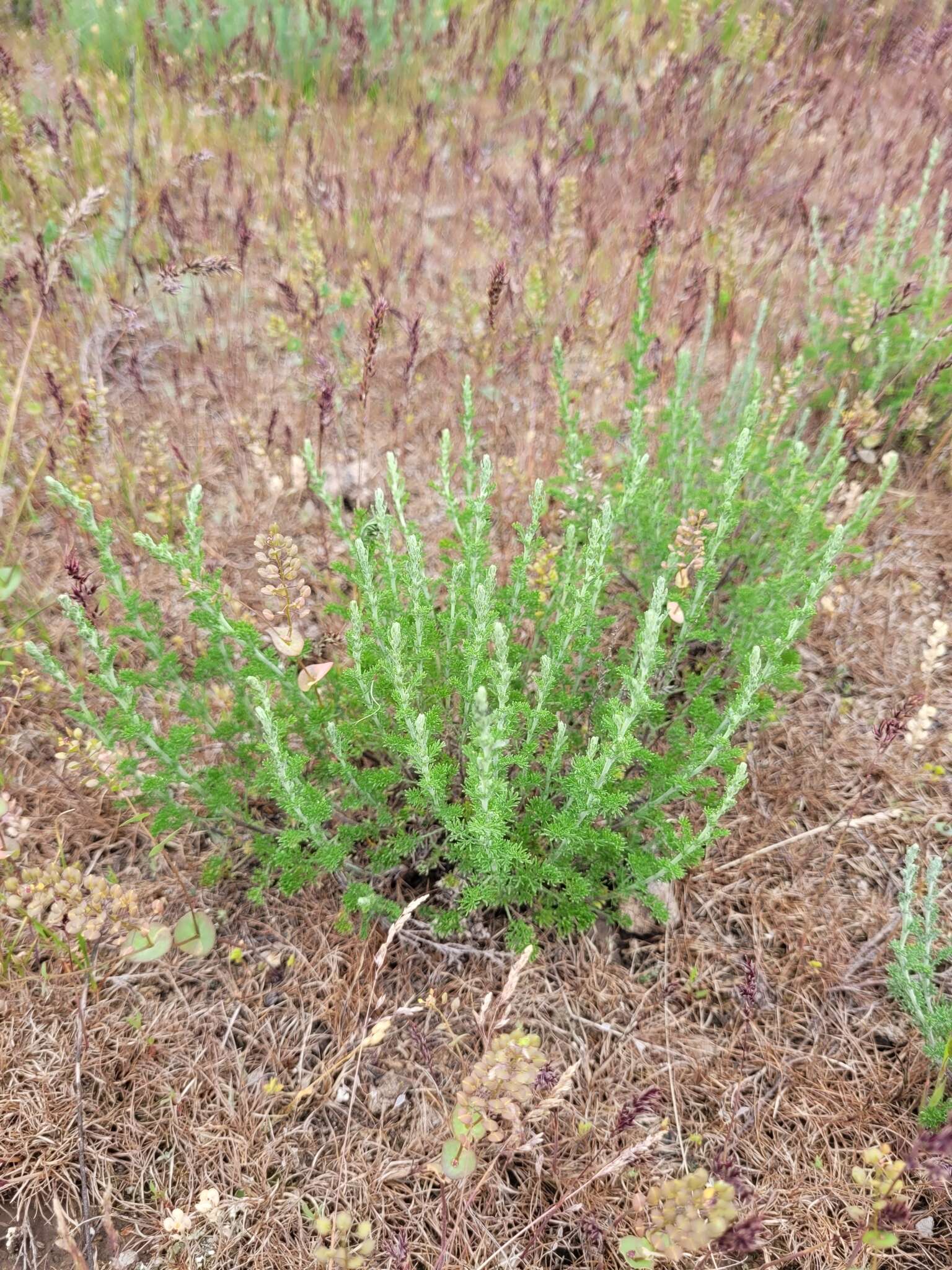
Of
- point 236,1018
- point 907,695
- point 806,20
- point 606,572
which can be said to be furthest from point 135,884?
point 806,20

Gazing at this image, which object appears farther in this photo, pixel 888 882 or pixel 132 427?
pixel 132 427

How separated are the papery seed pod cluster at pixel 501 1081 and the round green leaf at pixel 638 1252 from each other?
1.02 feet

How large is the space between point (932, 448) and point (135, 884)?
363 centimetres

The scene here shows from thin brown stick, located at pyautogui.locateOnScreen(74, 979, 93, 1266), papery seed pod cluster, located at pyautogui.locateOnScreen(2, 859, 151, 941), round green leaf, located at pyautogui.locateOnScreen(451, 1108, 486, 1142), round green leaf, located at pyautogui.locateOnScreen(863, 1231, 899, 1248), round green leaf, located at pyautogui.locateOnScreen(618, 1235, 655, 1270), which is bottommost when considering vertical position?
thin brown stick, located at pyautogui.locateOnScreen(74, 979, 93, 1266)

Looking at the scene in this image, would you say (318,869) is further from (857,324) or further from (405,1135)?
(857,324)

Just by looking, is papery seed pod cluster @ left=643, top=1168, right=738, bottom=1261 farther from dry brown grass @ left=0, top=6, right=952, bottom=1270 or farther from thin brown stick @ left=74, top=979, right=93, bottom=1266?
thin brown stick @ left=74, top=979, right=93, bottom=1266

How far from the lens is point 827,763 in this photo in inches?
100

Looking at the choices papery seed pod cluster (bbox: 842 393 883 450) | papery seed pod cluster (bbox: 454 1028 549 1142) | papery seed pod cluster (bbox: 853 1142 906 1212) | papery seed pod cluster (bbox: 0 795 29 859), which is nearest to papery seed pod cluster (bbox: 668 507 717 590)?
papery seed pod cluster (bbox: 842 393 883 450)

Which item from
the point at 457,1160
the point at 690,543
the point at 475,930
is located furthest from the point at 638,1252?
the point at 690,543

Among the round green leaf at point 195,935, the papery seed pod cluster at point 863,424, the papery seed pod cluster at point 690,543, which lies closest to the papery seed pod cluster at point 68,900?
the round green leaf at point 195,935

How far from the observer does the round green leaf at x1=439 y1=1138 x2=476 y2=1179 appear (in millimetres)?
1544

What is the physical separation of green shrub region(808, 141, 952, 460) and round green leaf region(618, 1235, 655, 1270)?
268 cm

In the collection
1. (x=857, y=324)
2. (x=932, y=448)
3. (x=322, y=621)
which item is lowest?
(x=322, y=621)

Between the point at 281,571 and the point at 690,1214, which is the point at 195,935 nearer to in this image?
the point at 281,571
